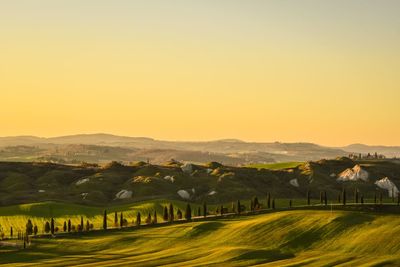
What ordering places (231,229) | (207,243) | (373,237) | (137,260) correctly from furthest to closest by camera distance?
(231,229) < (207,243) < (373,237) < (137,260)

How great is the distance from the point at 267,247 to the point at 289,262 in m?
22.4

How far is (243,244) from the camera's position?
6314 inches

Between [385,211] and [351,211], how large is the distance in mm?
10510

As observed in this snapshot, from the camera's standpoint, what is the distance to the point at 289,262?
134250 millimetres

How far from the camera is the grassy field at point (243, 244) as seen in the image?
13875cm

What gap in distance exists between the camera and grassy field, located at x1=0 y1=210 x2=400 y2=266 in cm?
13875

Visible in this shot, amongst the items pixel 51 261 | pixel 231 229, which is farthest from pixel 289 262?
pixel 51 261

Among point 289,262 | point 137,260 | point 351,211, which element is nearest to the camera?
point 289,262

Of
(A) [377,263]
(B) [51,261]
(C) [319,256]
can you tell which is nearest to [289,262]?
(C) [319,256]

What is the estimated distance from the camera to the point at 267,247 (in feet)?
513

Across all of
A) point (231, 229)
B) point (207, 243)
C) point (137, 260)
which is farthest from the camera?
point (231, 229)

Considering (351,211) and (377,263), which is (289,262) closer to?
(377,263)

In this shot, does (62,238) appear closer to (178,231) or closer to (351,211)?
(178,231)

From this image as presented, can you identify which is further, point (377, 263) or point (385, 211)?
point (385, 211)
